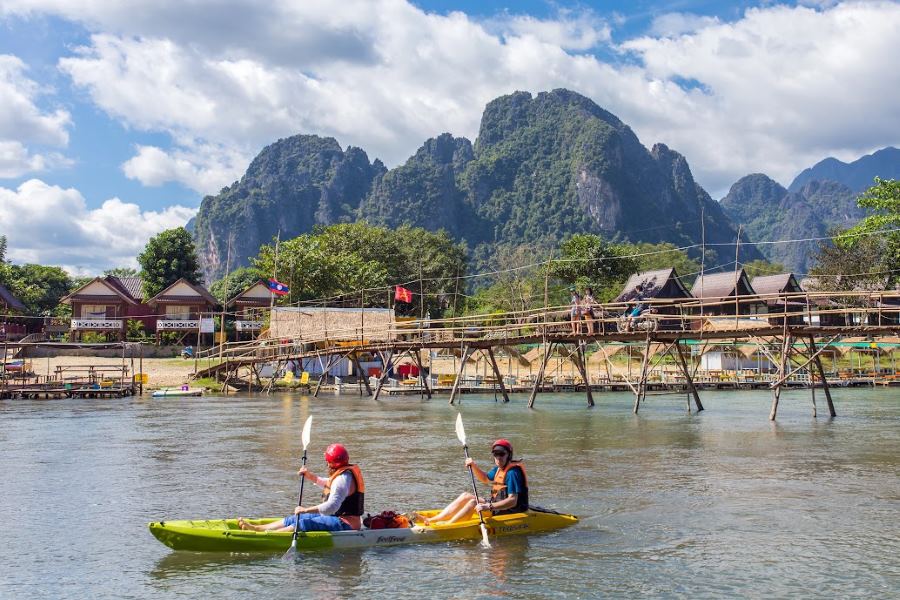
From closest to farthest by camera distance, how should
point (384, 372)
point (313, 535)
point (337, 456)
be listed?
1. point (313, 535)
2. point (337, 456)
3. point (384, 372)

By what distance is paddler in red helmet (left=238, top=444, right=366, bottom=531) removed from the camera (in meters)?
12.5

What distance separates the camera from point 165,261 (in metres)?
76.0

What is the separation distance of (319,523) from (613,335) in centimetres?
2432

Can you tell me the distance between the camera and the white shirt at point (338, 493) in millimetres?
12555

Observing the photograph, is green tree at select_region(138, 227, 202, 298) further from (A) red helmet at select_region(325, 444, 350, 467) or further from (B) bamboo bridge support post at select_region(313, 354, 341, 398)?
(A) red helmet at select_region(325, 444, 350, 467)

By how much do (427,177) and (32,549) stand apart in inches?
6929

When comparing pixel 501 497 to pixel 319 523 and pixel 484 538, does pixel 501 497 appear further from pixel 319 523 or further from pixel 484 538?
pixel 319 523

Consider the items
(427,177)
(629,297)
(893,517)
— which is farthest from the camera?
(427,177)

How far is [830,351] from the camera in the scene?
66.1 metres

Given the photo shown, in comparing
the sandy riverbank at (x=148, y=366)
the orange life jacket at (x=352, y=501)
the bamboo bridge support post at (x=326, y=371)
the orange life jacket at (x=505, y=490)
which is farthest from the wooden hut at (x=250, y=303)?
the orange life jacket at (x=352, y=501)

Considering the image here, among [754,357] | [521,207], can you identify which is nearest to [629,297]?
[754,357]

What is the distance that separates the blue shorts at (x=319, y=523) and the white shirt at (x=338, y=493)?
0.39ft

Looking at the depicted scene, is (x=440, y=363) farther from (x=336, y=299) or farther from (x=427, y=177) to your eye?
(x=427, y=177)

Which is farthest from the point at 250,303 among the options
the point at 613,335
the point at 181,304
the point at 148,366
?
the point at 613,335
